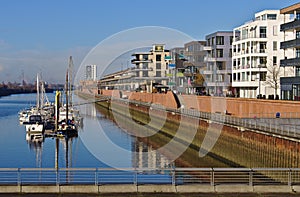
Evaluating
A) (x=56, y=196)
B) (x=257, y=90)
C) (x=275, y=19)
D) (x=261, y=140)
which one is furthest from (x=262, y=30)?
(x=56, y=196)

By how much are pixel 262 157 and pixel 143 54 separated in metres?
94.6

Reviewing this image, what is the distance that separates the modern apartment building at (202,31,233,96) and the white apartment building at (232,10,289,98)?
8.83 m

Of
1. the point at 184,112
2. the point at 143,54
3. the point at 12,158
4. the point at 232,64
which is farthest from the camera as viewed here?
the point at 143,54

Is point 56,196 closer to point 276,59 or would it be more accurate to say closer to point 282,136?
point 282,136

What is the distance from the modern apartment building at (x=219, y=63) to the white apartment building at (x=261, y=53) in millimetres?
8830

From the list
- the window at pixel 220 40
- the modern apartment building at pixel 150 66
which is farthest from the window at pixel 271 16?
the modern apartment building at pixel 150 66

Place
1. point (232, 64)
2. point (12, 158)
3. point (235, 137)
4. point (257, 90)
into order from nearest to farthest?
point (235, 137) → point (12, 158) → point (257, 90) → point (232, 64)

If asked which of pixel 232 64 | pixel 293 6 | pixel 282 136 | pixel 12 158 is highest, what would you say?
pixel 293 6

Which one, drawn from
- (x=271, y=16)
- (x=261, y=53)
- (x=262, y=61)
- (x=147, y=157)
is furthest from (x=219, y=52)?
(x=147, y=157)

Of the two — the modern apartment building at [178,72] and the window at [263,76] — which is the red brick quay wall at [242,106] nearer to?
the window at [263,76]

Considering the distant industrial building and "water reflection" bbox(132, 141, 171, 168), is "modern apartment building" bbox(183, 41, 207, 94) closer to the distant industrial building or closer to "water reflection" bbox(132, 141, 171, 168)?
the distant industrial building

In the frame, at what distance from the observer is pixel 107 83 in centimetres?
17450

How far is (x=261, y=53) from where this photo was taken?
63.7 m

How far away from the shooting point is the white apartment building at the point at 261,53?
206 ft
